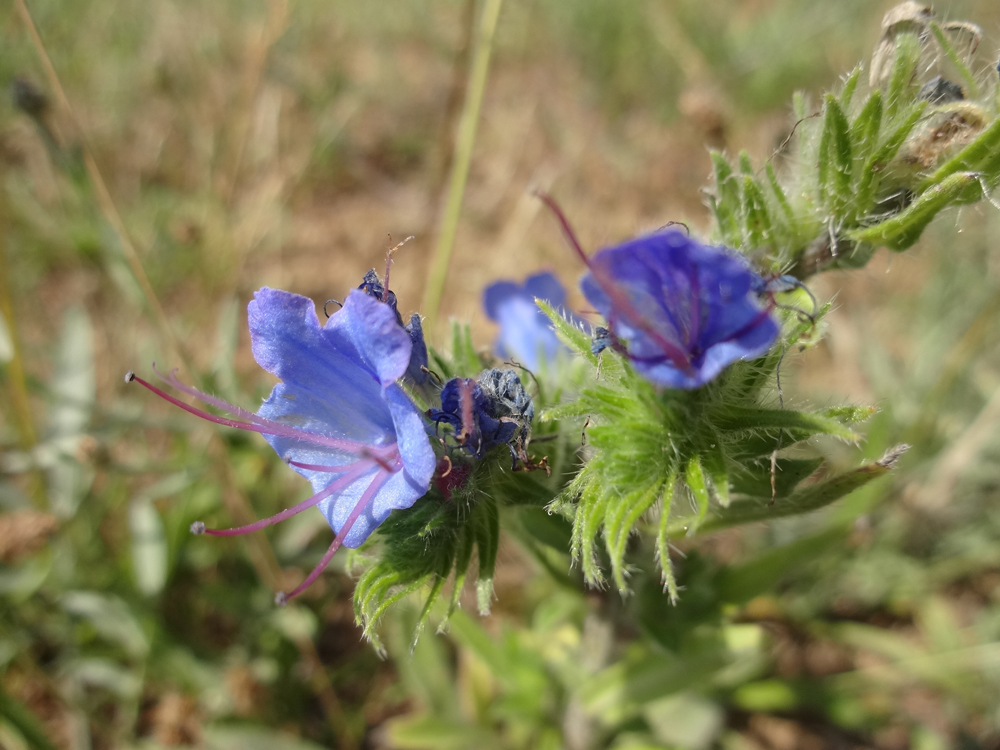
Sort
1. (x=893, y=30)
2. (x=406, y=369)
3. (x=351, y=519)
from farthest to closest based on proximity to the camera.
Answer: (x=893, y=30)
(x=406, y=369)
(x=351, y=519)

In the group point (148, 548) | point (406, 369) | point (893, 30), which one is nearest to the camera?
point (406, 369)

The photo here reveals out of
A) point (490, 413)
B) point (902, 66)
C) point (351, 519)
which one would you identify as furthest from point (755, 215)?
point (351, 519)

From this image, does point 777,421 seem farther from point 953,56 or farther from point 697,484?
point 953,56

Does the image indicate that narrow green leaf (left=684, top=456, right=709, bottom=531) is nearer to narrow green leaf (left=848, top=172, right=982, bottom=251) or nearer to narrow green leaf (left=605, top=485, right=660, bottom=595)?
narrow green leaf (left=605, top=485, right=660, bottom=595)

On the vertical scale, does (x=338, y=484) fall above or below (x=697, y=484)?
above

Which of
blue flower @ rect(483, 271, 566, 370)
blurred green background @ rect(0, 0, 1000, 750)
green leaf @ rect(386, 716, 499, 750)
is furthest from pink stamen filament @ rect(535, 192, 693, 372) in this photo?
green leaf @ rect(386, 716, 499, 750)

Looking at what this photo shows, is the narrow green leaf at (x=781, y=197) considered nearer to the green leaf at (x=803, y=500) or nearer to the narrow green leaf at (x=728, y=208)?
the narrow green leaf at (x=728, y=208)

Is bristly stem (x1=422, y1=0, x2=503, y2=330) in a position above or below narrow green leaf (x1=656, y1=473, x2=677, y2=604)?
above

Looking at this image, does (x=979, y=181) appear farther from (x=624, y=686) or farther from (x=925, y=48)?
(x=624, y=686)
